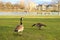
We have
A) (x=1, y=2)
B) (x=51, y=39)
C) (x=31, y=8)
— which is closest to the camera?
(x=51, y=39)

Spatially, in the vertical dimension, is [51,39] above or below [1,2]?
below

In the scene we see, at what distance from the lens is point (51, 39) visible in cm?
669

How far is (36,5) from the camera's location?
23.6m

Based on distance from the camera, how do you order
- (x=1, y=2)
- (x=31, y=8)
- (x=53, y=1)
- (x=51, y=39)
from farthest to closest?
(x=53, y=1) → (x=31, y=8) → (x=1, y=2) → (x=51, y=39)

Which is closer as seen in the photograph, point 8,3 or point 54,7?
point 8,3

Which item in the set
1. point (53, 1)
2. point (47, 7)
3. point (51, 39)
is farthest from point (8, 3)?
point (51, 39)

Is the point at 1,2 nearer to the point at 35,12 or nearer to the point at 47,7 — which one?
the point at 35,12

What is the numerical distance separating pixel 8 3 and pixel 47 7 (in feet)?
16.5

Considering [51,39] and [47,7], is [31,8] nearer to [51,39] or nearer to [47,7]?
[47,7]

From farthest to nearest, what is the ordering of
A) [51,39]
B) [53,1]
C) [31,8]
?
[53,1]
[31,8]
[51,39]

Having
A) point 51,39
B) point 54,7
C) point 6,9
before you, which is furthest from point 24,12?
point 51,39

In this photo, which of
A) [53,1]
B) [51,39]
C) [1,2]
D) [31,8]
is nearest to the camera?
[51,39]

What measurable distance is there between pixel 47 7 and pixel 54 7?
1715 mm

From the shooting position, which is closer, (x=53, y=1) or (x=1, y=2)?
(x=1, y=2)
